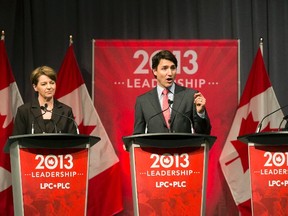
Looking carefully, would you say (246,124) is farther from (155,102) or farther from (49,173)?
(49,173)

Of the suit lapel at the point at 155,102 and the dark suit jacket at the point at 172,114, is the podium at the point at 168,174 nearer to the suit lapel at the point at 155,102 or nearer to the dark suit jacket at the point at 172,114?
the dark suit jacket at the point at 172,114

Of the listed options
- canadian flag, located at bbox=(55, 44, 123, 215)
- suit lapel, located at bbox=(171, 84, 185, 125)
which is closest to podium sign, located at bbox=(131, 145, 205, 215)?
suit lapel, located at bbox=(171, 84, 185, 125)

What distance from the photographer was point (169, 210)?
3398 millimetres

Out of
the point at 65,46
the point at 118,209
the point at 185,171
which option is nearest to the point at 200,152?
the point at 185,171

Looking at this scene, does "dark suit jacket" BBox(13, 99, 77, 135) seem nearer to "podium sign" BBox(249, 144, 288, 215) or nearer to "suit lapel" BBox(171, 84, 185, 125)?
"suit lapel" BBox(171, 84, 185, 125)

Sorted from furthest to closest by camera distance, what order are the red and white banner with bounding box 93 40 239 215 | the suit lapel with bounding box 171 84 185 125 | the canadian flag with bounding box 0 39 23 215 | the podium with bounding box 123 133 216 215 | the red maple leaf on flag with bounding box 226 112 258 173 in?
1. the red and white banner with bounding box 93 40 239 215
2. the red maple leaf on flag with bounding box 226 112 258 173
3. the canadian flag with bounding box 0 39 23 215
4. the suit lapel with bounding box 171 84 185 125
5. the podium with bounding box 123 133 216 215

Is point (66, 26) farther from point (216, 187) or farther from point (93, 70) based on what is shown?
point (216, 187)

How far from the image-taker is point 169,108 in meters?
4.25

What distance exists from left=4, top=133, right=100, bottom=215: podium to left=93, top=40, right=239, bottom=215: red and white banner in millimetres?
2149

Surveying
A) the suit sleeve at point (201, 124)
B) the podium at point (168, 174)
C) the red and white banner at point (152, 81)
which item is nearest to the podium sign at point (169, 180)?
the podium at point (168, 174)

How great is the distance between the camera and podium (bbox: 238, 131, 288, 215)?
136 inches

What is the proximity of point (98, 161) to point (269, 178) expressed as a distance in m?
2.33

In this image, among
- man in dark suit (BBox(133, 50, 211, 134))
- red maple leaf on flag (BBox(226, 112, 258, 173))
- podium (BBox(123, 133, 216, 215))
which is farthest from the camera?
red maple leaf on flag (BBox(226, 112, 258, 173))

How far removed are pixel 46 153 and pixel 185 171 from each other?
0.82 meters
